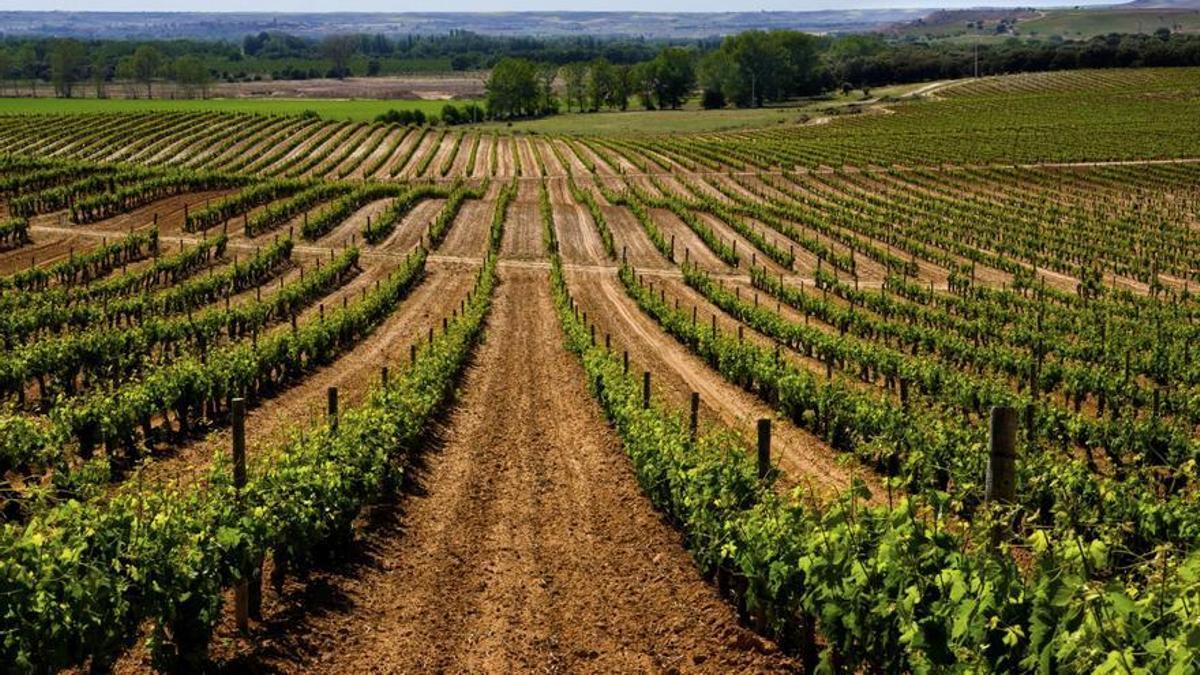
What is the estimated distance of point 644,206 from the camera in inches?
2635

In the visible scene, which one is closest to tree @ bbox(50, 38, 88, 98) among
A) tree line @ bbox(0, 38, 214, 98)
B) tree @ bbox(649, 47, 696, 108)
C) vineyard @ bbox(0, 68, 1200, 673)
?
tree line @ bbox(0, 38, 214, 98)

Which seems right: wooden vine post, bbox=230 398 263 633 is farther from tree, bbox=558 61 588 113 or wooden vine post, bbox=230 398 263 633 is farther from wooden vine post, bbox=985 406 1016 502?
tree, bbox=558 61 588 113

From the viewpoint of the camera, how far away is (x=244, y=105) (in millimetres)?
148125

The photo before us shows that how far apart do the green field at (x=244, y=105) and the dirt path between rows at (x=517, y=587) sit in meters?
113

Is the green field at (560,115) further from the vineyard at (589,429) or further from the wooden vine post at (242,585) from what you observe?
the wooden vine post at (242,585)

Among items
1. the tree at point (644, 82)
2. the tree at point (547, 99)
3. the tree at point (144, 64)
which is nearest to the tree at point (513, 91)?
the tree at point (547, 99)

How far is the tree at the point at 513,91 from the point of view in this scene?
5969 inches

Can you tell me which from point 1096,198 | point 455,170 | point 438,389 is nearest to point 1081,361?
point 438,389

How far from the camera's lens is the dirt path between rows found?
1048 cm

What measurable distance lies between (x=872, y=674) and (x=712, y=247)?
47.3 meters

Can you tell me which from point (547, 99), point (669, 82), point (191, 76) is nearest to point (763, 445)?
point (547, 99)

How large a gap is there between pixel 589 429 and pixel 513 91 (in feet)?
450

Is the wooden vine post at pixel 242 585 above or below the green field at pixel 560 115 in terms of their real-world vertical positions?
below

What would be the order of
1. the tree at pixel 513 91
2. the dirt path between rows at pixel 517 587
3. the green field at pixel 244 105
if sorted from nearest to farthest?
1. the dirt path between rows at pixel 517 587
2. the green field at pixel 244 105
3. the tree at pixel 513 91
